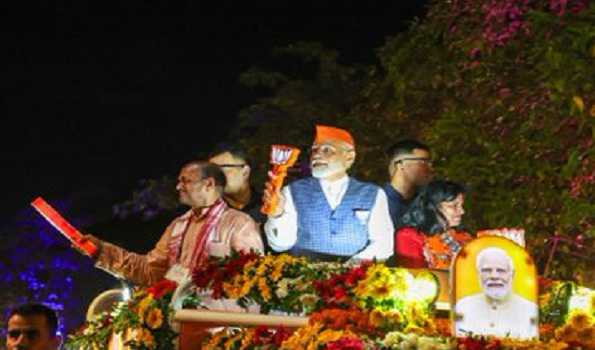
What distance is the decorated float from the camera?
294 inches

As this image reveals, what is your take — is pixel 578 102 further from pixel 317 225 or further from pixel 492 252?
pixel 492 252

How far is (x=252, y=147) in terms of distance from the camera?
1819cm

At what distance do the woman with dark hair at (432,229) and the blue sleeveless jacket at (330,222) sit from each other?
327mm

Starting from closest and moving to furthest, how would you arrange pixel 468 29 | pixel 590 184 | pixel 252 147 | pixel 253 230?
pixel 253 230 → pixel 590 184 → pixel 468 29 → pixel 252 147

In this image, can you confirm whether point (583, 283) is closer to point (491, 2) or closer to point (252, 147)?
point (491, 2)

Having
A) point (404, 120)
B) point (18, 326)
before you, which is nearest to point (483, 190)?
point (404, 120)

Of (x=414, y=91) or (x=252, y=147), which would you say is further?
(x=252, y=147)

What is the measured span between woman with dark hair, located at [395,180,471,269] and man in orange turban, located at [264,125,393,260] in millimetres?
139

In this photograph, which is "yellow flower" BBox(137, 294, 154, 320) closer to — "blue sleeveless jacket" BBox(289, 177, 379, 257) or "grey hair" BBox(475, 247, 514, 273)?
"blue sleeveless jacket" BBox(289, 177, 379, 257)

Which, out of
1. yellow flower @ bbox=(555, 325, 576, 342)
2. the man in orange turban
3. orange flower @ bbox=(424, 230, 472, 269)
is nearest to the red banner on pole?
the man in orange turban

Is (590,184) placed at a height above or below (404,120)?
below

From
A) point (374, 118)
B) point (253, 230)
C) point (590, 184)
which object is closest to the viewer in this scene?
point (253, 230)

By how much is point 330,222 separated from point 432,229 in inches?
31.4

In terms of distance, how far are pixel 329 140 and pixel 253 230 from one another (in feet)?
3.31
